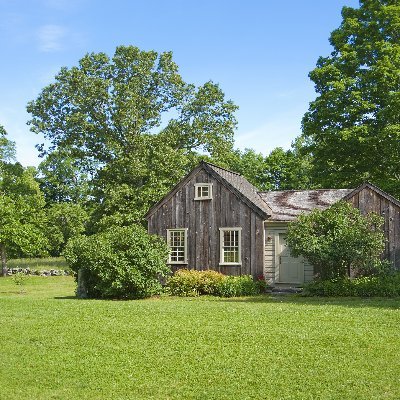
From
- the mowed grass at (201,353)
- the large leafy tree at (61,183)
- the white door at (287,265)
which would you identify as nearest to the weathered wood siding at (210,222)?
the white door at (287,265)

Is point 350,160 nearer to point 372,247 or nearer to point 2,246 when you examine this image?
point 372,247

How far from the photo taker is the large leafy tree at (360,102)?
31.4 meters

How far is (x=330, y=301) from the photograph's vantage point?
1973 centimetres

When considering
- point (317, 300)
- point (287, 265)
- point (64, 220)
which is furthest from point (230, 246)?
point (64, 220)

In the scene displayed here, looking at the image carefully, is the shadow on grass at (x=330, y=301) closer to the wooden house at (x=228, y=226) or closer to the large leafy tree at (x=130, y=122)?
the wooden house at (x=228, y=226)

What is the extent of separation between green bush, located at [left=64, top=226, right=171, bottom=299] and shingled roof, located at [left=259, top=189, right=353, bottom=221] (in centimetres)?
596

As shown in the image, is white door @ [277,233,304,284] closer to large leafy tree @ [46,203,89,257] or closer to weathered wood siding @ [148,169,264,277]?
weathered wood siding @ [148,169,264,277]

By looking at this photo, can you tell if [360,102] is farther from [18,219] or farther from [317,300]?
[18,219]

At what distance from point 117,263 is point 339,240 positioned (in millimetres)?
8437

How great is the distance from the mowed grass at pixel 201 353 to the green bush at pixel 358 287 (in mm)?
4079

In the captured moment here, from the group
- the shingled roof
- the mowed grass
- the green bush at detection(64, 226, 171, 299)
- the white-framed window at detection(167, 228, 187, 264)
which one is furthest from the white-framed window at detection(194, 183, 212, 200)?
the mowed grass

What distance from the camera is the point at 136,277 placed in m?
21.8

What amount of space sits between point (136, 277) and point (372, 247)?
353 inches

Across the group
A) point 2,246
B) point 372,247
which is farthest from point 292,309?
point 2,246
